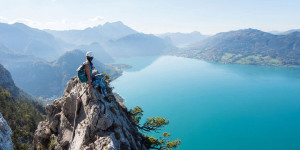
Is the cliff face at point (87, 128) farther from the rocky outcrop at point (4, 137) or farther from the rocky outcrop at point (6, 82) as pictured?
the rocky outcrop at point (6, 82)

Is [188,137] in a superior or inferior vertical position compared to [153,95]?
inferior

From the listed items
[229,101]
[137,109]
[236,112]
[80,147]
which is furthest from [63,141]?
[229,101]

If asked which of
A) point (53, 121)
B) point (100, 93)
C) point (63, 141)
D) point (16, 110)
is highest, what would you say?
point (16, 110)

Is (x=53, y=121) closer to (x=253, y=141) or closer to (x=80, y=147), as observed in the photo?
(x=80, y=147)

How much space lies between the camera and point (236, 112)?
268 feet

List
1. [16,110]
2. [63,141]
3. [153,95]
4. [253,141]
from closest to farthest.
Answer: [63,141] → [16,110] → [253,141] → [153,95]

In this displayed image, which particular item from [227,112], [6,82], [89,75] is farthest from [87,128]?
[6,82]

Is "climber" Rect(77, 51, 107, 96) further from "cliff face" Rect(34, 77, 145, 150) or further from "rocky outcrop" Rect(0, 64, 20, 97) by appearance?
"rocky outcrop" Rect(0, 64, 20, 97)

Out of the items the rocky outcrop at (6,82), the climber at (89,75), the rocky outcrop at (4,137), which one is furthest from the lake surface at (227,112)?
the rocky outcrop at (6,82)

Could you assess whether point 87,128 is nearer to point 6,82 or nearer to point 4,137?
point 4,137

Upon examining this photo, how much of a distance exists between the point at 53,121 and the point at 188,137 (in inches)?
2411

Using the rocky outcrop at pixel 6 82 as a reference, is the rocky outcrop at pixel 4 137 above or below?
below

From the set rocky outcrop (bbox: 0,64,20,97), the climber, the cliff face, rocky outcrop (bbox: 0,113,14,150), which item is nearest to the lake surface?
the cliff face

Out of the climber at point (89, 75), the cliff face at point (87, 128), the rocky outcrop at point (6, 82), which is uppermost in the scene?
the rocky outcrop at point (6, 82)
